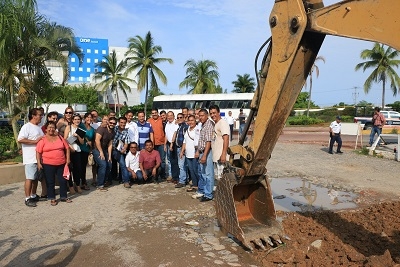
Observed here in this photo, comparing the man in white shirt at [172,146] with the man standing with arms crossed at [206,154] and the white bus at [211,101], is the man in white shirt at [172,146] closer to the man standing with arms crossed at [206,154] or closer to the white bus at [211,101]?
the man standing with arms crossed at [206,154]

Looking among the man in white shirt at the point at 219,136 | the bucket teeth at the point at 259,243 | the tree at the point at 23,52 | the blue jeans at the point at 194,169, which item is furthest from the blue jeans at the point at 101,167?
the tree at the point at 23,52

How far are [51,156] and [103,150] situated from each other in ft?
4.94

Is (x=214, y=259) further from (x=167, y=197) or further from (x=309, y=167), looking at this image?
(x=309, y=167)

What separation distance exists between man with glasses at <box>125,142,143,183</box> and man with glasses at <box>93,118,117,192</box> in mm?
433

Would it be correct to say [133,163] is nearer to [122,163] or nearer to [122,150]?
[122,163]

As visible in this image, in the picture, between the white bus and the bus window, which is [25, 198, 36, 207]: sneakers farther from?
the bus window

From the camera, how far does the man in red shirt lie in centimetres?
796

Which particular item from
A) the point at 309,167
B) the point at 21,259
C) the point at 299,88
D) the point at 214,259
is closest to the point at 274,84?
the point at 299,88

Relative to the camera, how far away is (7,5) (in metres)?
10.2

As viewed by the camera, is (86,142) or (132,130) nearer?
(86,142)

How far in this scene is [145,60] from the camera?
32594mm

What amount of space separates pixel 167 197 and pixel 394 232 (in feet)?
13.1

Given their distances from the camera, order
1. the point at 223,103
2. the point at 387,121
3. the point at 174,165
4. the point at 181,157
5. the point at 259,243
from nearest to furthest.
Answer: the point at 259,243 → the point at 181,157 → the point at 174,165 → the point at 387,121 → the point at 223,103

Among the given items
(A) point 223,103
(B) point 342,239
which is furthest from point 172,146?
(A) point 223,103
